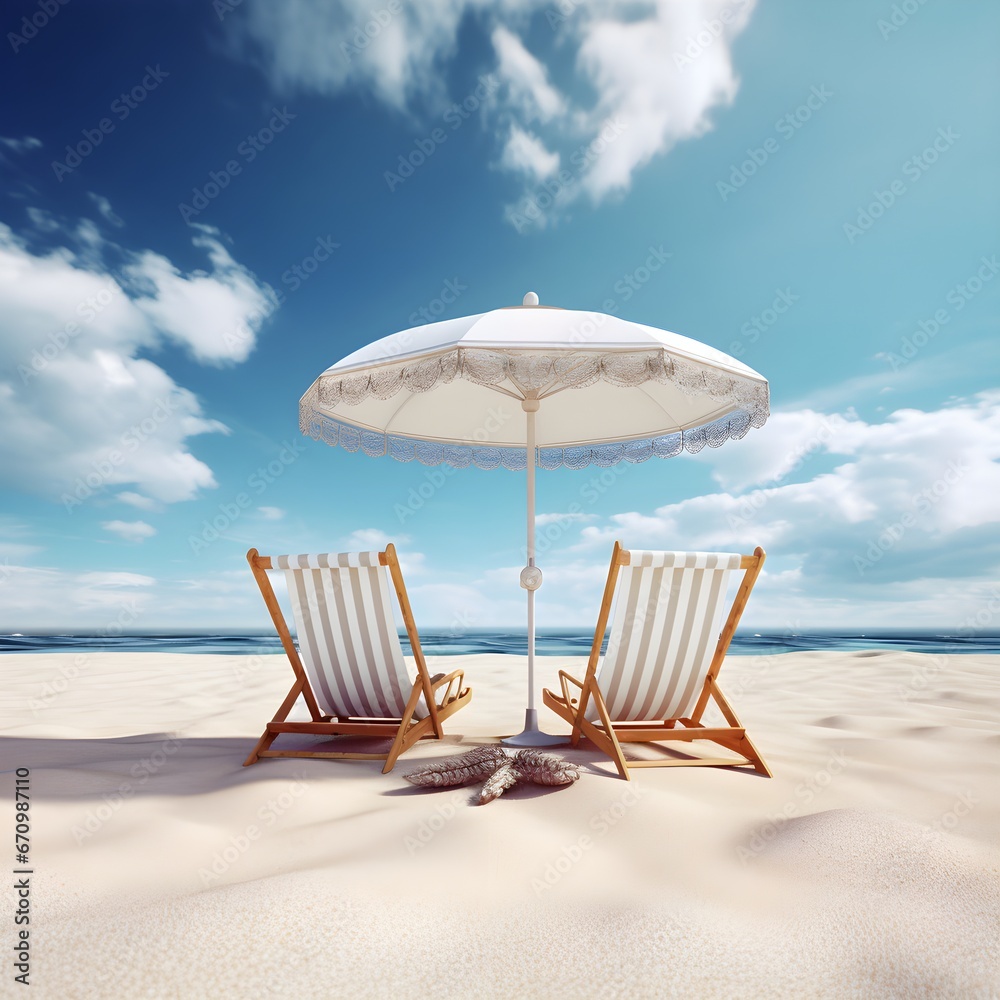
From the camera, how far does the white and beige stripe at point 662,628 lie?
3068 millimetres

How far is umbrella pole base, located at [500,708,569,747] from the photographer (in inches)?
142

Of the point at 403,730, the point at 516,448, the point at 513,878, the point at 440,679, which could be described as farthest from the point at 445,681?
the point at 516,448

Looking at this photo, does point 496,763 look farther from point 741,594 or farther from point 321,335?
point 321,335

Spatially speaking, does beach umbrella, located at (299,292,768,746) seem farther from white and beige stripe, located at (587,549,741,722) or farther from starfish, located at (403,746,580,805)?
starfish, located at (403,746,580,805)

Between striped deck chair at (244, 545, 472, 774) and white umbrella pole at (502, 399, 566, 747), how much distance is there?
58 cm

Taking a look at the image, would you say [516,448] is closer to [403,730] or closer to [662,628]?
[662,628]

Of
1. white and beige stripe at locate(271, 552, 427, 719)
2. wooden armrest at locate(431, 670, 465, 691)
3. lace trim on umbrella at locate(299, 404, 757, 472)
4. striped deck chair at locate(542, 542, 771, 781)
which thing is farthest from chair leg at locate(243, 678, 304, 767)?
lace trim on umbrella at locate(299, 404, 757, 472)

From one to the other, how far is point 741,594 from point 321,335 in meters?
11.3

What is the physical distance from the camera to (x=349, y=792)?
2674 mm

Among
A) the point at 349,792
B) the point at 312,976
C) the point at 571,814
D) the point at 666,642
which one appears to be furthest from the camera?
the point at 666,642

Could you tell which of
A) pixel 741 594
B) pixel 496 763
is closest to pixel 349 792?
pixel 496 763

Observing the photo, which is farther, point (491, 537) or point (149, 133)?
point (491, 537)

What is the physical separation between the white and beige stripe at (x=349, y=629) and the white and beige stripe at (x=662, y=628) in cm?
118

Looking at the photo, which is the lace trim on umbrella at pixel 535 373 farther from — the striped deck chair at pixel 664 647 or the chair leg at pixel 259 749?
the chair leg at pixel 259 749
